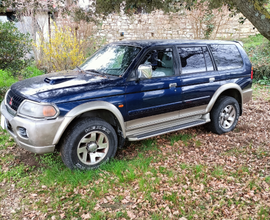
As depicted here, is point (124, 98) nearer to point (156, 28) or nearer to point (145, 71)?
point (145, 71)

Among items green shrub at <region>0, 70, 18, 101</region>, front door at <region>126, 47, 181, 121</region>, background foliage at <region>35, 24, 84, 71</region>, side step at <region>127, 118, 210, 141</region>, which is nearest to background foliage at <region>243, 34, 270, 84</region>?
side step at <region>127, 118, 210, 141</region>

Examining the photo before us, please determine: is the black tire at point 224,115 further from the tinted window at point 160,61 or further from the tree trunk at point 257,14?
the tree trunk at point 257,14

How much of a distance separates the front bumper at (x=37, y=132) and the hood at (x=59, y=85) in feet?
1.05

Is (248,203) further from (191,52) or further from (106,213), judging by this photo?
(191,52)

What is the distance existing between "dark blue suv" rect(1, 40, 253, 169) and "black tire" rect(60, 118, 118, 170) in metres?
0.01

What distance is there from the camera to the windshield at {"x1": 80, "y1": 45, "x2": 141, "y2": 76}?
13.3 ft

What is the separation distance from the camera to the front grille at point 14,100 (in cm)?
345

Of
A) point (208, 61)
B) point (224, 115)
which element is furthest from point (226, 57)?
point (224, 115)

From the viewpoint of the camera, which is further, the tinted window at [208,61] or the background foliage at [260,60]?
the background foliage at [260,60]

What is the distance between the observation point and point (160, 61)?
4.25 meters

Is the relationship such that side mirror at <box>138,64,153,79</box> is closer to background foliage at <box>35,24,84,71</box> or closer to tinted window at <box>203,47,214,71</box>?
tinted window at <box>203,47,214,71</box>

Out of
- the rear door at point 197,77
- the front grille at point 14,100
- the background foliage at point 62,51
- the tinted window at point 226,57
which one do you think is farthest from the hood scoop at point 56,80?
the background foliage at point 62,51

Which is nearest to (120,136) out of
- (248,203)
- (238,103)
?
(248,203)

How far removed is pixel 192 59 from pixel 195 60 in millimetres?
70
